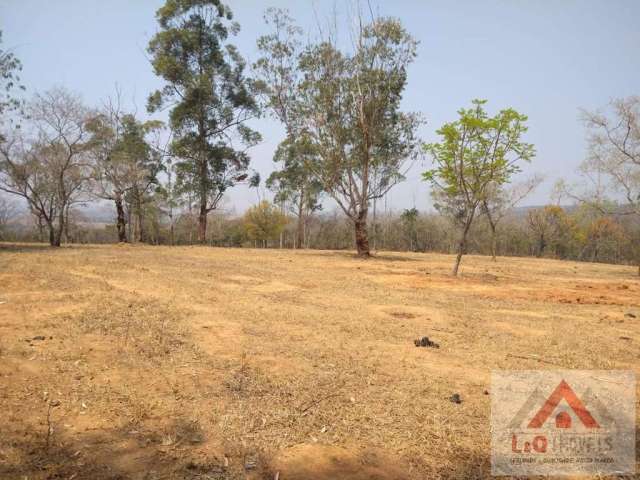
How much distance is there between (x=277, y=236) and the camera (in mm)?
39656

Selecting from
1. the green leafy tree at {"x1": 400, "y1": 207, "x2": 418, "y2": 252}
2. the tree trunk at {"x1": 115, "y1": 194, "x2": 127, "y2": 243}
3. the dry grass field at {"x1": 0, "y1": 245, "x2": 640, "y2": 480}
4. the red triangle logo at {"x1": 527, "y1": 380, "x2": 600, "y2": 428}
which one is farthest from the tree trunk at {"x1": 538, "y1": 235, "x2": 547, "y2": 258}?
the red triangle logo at {"x1": 527, "y1": 380, "x2": 600, "y2": 428}

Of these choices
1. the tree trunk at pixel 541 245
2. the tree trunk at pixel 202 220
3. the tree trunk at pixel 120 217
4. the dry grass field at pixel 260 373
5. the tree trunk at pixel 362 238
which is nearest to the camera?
the dry grass field at pixel 260 373

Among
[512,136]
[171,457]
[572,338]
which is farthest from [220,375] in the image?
[512,136]

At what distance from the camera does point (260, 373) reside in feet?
12.0

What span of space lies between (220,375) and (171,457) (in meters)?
1.21

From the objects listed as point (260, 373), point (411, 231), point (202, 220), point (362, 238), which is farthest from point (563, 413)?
point (411, 231)

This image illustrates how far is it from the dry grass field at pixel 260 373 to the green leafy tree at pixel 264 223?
31113 mm

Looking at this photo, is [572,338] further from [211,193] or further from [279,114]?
[211,193]

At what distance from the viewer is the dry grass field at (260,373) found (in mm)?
2389

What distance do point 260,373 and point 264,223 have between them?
1408 inches

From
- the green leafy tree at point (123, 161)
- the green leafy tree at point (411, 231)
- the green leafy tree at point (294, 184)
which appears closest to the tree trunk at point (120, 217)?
the green leafy tree at point (123, 161)

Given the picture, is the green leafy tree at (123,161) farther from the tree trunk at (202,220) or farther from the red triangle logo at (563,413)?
the red triangle logo at (563,413)

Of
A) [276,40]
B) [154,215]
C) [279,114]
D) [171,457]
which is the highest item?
[276,40]

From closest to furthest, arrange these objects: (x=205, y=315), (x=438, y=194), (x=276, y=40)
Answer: (x=205, y=315) → (x=276, y=40) → (x=438, y=194)
